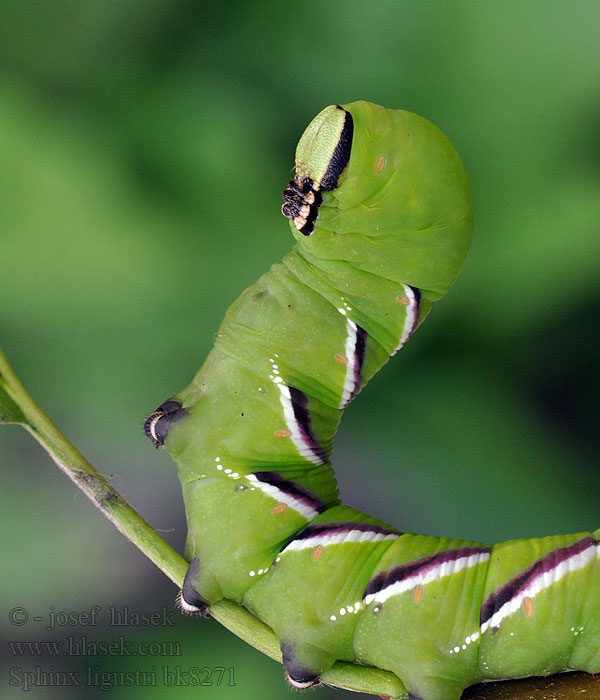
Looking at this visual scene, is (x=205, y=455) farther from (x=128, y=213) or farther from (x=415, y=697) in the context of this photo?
(x=128, y=213)

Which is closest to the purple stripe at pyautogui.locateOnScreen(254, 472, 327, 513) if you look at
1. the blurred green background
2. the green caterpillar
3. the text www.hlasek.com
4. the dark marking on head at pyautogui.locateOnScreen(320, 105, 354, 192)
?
the green caterpillar

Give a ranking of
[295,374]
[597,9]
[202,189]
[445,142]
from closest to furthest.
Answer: [445,142], [295,374], [597,9], [202,189]

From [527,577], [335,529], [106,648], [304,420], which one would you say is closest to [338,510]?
[335,529]

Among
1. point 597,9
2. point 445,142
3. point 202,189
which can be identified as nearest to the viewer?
point 445,142

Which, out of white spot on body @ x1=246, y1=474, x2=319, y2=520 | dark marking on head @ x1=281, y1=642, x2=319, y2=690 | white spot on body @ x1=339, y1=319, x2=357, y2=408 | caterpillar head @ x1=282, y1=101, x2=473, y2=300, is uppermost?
caterpillar head @ x1=282, y1=101, x2=473, y2=300

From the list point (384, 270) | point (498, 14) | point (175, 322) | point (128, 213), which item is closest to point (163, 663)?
point (175, 322)

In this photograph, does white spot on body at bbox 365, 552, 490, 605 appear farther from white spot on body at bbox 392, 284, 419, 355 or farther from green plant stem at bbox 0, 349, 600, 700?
white spot on body at bbox 392, 284, 419, 355

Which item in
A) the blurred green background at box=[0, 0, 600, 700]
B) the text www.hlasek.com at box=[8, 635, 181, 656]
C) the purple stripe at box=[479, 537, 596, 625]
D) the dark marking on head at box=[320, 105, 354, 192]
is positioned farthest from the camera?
the text www.hlasek.com at box=[8, 635, 181, 656]
